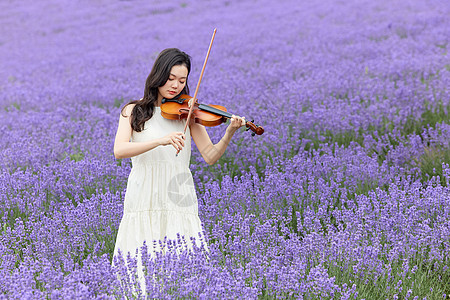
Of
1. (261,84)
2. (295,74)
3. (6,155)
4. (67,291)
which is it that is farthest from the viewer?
(295,74)

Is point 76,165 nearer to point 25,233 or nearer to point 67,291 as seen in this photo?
point 25,233

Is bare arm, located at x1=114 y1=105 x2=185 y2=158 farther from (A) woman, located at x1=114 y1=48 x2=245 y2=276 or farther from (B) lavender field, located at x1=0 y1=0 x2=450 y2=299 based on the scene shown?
(B) lavender field, located at x1=0 y1=0 x2=450 y2=299

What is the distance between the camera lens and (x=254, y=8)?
14.4 metres

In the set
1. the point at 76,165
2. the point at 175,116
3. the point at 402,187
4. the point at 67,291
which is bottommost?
the point at 402,187

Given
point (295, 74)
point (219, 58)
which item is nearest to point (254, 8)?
point (219, 58)

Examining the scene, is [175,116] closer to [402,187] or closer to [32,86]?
[402,187]

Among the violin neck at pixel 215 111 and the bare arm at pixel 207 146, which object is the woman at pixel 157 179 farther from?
the violin neck at pixel 215 111

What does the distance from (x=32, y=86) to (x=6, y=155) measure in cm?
355

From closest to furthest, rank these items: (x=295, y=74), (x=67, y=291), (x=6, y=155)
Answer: (x=67, y=291) < (x=6, y=155) < (x=295, y=74)

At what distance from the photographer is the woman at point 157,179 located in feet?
9.23

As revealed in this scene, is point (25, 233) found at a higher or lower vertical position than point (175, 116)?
lower

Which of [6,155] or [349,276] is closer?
[349,276]

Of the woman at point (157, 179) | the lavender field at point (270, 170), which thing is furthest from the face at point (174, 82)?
the lavender field at point (270, 170)

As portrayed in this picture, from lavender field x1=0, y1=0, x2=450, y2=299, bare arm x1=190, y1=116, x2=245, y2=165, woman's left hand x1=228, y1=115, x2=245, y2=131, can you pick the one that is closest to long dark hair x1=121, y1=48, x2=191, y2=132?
bare arm x1=190, y1=116, x2=245, y2=165
